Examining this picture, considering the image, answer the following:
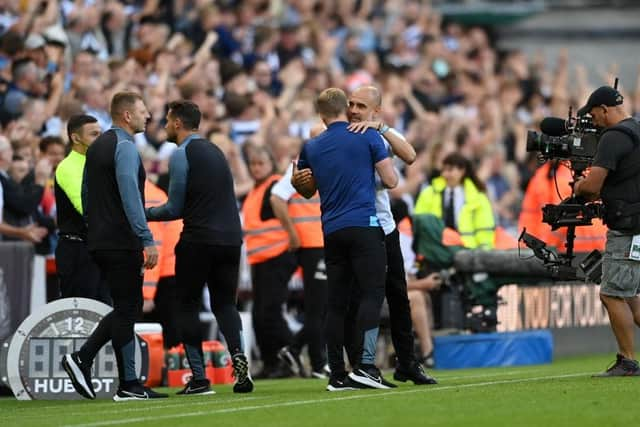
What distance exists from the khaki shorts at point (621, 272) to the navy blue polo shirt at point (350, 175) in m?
1.72

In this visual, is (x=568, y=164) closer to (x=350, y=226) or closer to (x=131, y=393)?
(x=350, y=226)

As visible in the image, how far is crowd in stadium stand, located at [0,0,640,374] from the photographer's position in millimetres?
17578

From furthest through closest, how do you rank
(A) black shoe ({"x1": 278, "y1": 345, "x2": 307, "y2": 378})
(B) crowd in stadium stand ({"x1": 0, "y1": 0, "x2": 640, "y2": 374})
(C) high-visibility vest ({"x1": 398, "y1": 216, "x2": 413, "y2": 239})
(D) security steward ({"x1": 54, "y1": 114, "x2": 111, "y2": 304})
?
(B) crowd in stadium stand ({"x1": 0, "y1": 0, "x2": 640, "y2": 374})
(C) high-visibility vest ({"x1": 398, "y1": 216, "x2": 413, "y2": 239})
(A) black shoe ({"x1": 278, "y1": 345, "x2": 307, "y2": 378})
(D) security steward ({"x1": 54, "y1": 114, "x2": 111, "y2": 304})

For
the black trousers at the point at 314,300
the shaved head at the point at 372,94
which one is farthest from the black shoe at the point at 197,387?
the black trousers at the point at 314,300

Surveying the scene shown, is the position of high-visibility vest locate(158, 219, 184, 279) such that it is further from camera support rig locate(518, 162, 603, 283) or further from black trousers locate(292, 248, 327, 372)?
camera support rig locate(518, 162, 603, 283)

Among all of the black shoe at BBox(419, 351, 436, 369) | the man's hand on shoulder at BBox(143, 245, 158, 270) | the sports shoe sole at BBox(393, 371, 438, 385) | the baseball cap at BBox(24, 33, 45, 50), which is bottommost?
the black shoe at BBox(419, 351, 436, 369)

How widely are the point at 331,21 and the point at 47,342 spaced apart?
1382 cm

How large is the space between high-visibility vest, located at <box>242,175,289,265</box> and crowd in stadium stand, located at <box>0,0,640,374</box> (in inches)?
34.5

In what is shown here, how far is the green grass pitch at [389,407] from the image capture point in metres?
9.92

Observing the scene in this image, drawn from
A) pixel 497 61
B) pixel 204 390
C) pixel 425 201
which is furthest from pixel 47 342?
pixel 497 61

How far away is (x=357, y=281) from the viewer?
40.2ft

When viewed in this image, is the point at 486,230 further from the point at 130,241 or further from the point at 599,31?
the point at 599,31

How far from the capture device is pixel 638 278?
12.4 meters

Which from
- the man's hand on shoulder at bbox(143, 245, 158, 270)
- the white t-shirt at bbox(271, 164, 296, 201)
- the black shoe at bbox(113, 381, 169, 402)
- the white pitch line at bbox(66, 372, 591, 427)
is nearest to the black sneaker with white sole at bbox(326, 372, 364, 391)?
the white pitch line at bbox(66, 372, 591, 427)
